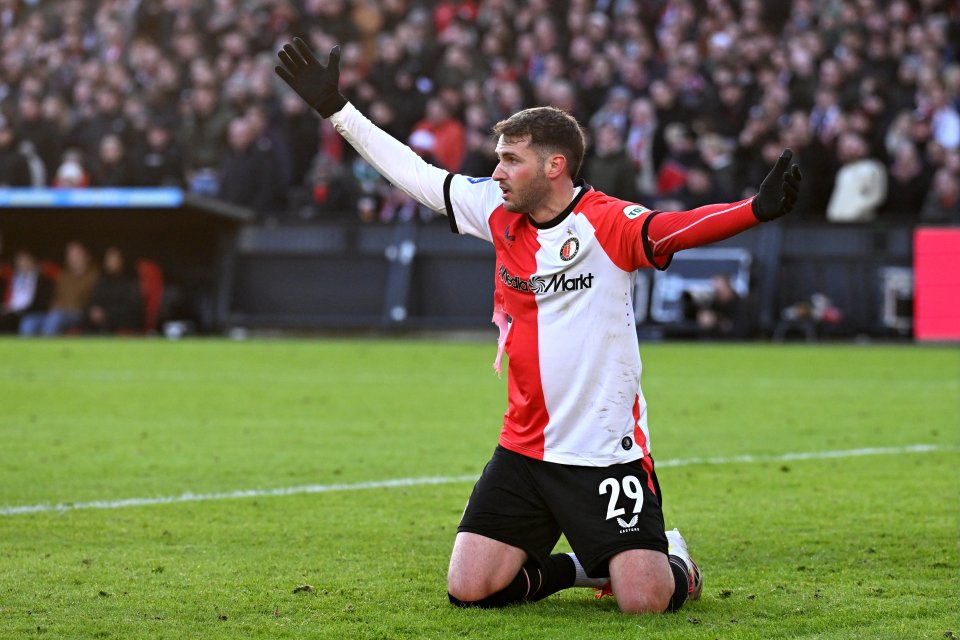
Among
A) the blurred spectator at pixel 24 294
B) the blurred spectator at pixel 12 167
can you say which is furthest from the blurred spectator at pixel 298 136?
the blurred spectator at pixel 12 167

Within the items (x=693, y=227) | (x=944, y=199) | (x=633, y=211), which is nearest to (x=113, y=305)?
(x=944, y=199)

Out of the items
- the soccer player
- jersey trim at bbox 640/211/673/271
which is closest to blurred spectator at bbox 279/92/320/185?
the soccer player

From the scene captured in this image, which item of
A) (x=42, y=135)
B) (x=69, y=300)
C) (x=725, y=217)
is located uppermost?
(x=42, y=135)

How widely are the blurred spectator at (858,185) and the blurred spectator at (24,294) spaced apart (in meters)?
12.2

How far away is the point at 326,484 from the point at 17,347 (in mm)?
12322

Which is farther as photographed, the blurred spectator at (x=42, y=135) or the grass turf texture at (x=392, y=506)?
the blurred spectator at (x=42, y=135)

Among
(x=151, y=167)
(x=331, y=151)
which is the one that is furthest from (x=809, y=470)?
(x=151, y=167)

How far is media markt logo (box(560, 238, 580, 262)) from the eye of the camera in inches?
211

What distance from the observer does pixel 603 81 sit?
2192 cm

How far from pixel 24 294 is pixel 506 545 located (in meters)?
20.0

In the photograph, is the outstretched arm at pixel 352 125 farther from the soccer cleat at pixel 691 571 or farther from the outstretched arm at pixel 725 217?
the soccer cleat at pixel 691 571

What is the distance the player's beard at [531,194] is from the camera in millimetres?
5387

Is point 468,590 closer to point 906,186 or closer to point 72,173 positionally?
point 906,186

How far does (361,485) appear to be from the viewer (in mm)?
8211
